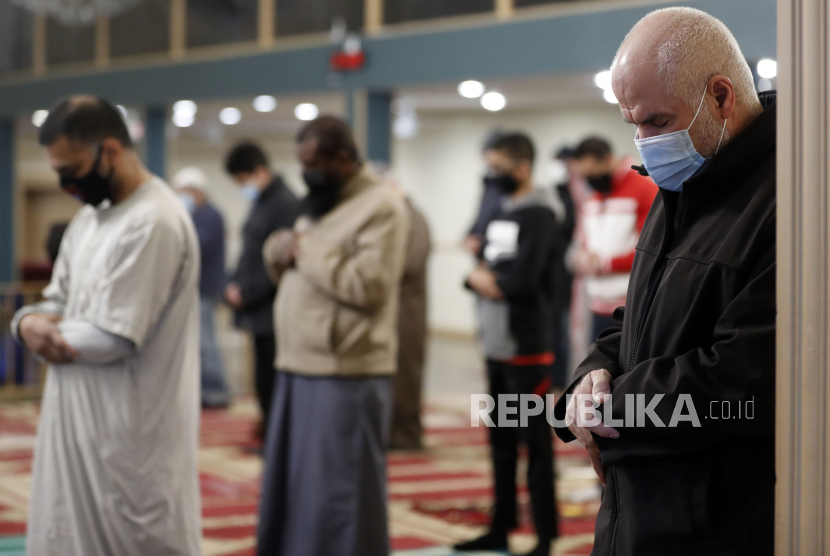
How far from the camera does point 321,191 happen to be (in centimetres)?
380

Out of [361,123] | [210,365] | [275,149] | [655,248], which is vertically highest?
[275,149]

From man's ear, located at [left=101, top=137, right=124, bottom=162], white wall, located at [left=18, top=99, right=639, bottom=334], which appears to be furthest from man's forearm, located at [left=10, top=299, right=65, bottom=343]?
white wall, located at [left=18, top=99, right=639, bottom=334]

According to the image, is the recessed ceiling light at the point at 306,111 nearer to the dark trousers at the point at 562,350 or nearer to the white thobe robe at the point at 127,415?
the dark trousers at the point at 562,350

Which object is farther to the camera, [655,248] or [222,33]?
[222,33]

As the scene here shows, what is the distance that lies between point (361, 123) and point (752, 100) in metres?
6.79

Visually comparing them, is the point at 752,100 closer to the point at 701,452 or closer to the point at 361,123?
the point at 701,452

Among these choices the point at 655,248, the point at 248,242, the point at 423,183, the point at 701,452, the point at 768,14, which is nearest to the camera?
the point at 701,452

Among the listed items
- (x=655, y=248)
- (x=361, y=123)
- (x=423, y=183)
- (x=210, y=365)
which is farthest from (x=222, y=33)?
(x=655, y=248)

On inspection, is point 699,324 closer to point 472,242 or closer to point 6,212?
point 472,242

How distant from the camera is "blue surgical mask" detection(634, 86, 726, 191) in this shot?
1.78 m

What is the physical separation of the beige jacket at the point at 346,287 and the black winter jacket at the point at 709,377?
1834mm

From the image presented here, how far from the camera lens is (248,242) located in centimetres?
613

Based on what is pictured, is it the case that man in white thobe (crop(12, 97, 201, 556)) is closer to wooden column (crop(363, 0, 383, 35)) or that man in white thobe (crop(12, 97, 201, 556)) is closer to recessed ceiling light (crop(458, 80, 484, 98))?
Answer: recessed ceiling light (crop(458, 80, 484, 98))

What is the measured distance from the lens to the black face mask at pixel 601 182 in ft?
16.7
